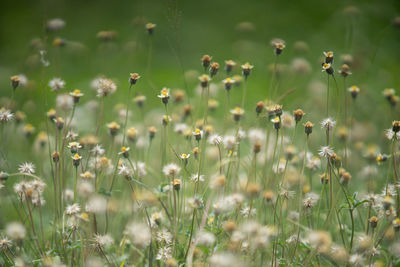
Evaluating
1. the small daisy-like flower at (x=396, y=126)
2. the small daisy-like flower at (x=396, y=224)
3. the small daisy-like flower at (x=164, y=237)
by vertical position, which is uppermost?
the small daisy-like flower at (x=396, y=126)

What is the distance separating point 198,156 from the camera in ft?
4.16

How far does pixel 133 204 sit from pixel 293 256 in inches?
23.6

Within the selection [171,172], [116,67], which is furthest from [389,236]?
[116,67]

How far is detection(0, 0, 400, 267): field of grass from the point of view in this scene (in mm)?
1176

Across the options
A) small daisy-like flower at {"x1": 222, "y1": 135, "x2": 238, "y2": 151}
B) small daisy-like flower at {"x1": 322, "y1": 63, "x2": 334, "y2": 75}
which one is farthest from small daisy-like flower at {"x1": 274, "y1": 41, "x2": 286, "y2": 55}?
small daisy-like flower at {"x1": 222, "y1": 135, "x2": 238, "y2": 151}

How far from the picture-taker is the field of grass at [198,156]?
118 centimetres

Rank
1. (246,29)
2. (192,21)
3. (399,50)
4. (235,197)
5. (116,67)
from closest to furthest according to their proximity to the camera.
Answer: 1. (235,197)
2. (246,29)
3. (116,67)
4. (399,50)
5. (192,21)

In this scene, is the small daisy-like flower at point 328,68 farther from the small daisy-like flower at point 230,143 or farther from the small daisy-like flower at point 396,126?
the small daisy-like flower at point 230,143

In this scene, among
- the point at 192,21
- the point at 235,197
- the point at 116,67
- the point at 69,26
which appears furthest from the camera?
the point at 192,21

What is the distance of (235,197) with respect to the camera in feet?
3.66

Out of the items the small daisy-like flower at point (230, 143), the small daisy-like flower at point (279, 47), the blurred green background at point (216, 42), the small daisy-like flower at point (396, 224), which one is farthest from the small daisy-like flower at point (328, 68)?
the blurred green background at point (216, 42)

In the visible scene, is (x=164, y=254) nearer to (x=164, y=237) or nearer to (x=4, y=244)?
(x=164, y=237)

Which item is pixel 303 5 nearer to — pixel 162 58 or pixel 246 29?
pixel 162 58

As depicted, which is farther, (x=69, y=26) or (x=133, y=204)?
(x=69, y=26)
